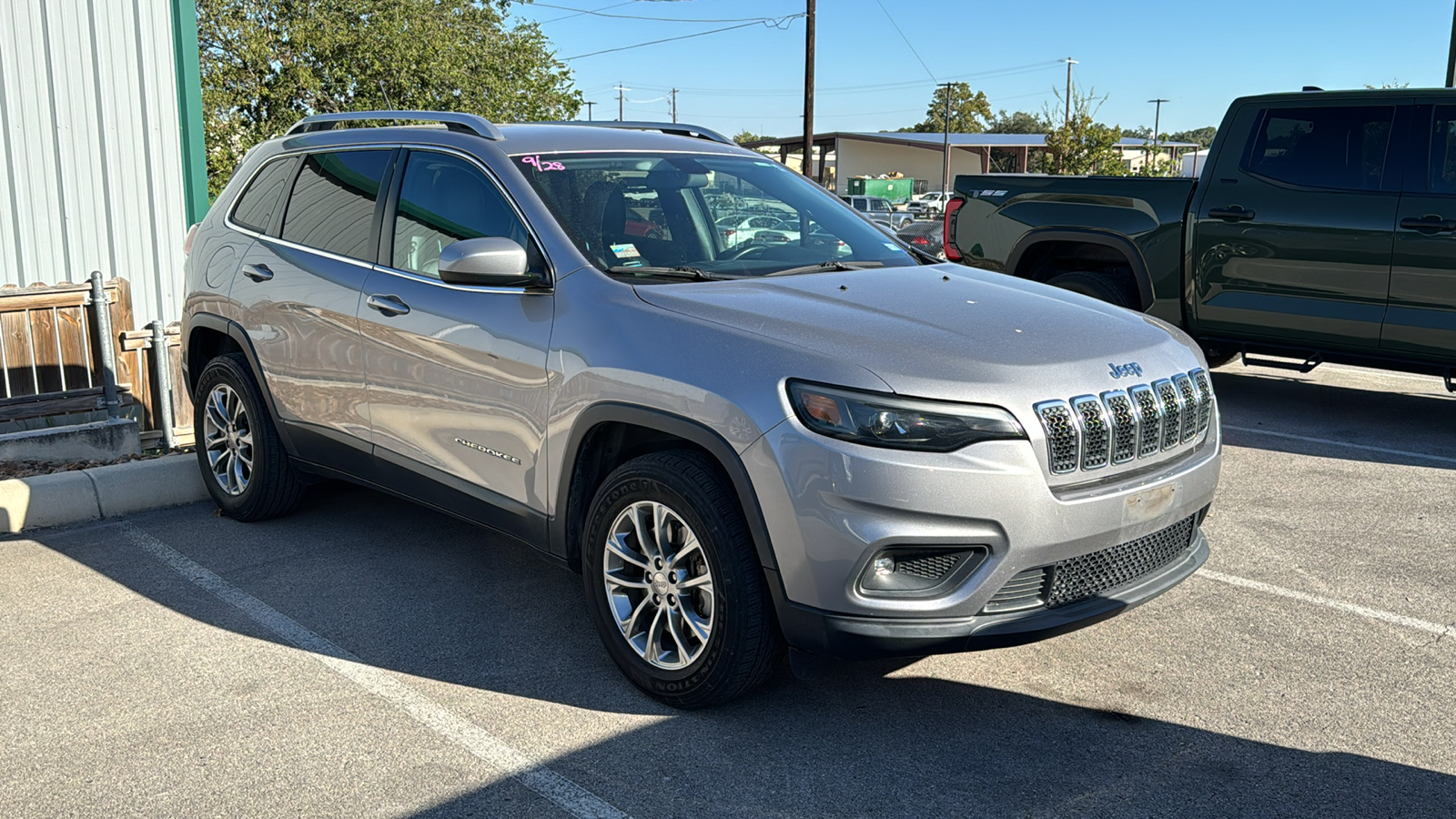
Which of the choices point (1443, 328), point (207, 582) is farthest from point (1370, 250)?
point (207, 582)

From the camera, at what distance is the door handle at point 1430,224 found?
7129 millimetres

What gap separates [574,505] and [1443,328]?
5754mm

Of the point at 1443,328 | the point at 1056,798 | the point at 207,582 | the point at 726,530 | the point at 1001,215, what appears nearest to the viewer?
the point at 1056,798

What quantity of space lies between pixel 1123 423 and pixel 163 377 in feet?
20.7

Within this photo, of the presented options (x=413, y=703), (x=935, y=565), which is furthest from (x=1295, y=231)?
(x=413, y=703)

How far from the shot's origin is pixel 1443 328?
23.6ft

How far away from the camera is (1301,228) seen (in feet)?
25.2

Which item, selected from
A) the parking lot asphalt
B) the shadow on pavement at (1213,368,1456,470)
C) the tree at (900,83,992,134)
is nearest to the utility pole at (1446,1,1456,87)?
the shadow on pavement at (1213,368,1456,470)

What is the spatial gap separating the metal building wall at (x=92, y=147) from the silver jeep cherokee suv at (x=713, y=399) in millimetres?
5548

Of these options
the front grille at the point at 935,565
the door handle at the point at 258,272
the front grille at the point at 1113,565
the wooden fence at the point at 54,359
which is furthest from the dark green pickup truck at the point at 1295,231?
the wooden fence at the point at 54,359

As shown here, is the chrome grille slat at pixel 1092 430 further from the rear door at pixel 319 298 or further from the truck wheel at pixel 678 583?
the rear door at pixel 319 298

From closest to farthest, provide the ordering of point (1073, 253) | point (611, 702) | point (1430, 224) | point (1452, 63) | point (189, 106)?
1. point (611, 702)
2. point (1430, 224)
3. point (1073, 253)
4. point (189, 106)
5. point (1452, 63)

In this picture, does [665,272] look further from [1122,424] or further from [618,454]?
[1122,424]

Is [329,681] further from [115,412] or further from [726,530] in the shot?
[115,412]
